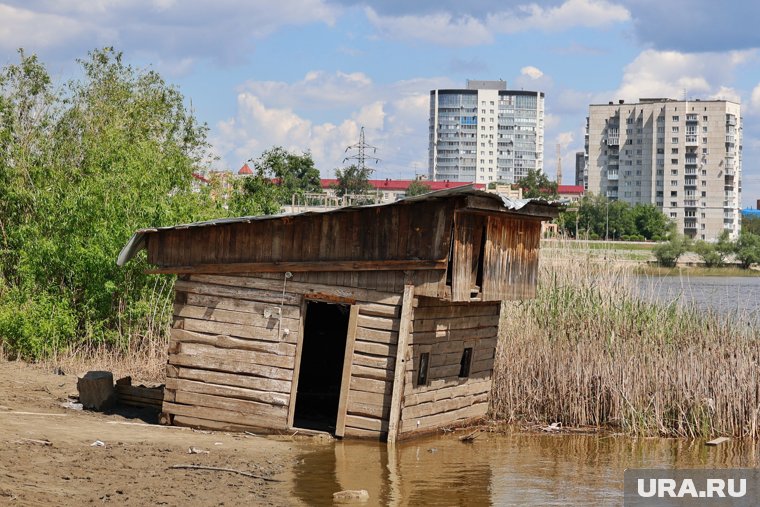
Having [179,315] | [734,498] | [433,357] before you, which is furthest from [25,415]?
[734,498]

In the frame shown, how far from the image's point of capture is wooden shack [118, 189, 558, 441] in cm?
1288

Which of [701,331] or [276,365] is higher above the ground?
[701,331]

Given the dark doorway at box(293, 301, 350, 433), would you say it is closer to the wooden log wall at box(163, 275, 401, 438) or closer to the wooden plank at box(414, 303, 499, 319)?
the wooden plank at box(414, 303, 499, 319)

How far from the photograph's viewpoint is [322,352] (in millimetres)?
17328

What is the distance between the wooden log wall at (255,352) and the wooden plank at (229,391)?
13mm

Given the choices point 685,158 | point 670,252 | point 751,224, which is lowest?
point 670,252

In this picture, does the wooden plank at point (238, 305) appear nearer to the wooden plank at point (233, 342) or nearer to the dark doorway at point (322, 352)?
the wooden plank at point (233, 342)

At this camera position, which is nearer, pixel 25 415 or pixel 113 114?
pixel 25 415

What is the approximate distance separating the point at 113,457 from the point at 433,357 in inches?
172

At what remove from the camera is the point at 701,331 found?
55.7 ft

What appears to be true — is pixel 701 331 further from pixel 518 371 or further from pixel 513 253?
pixel 513 253

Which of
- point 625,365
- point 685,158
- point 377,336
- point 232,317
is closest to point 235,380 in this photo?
point 232,317

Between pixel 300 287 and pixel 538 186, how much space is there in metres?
81.4

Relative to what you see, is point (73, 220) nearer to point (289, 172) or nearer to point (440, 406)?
point (440, 406)
